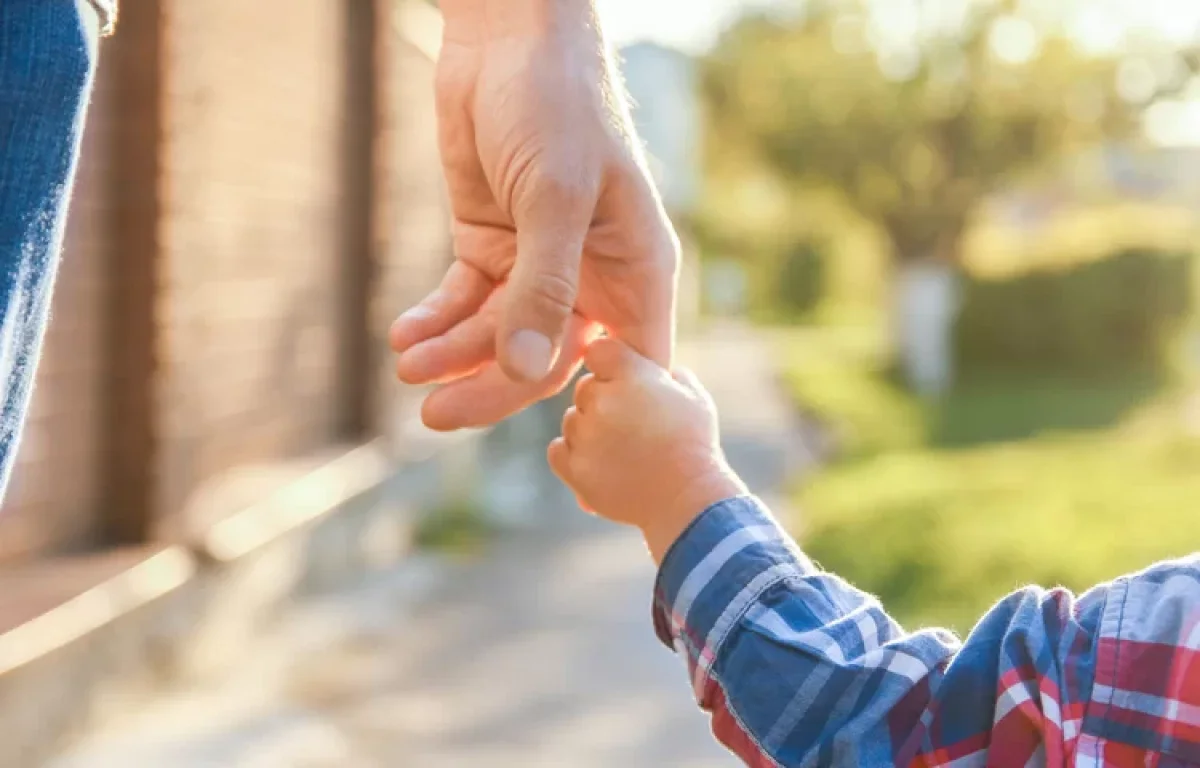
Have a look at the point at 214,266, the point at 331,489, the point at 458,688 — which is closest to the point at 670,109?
the point at 331,489

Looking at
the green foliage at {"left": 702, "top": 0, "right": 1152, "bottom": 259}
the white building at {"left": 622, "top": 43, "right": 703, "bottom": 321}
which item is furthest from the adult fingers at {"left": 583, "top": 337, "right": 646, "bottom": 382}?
the white building at {"left": 622, "top": 43, "right": 703, "bottom": 321}

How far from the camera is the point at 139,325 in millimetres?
4258

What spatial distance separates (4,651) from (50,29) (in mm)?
2596

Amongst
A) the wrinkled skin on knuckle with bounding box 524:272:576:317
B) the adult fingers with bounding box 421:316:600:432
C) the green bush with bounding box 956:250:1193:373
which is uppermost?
the wrinkled skin on knuckle with bounding box 524:272:576:317

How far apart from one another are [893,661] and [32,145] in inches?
31.2

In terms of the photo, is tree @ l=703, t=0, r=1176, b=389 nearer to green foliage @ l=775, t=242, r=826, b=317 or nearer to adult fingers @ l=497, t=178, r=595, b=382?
adult fingers @ l=497, t=178, r=595, b=382

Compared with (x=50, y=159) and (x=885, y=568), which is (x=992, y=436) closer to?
(x=885, y=568)

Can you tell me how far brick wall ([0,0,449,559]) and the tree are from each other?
35.4 ft

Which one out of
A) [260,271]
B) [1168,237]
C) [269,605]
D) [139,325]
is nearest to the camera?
[139,325]

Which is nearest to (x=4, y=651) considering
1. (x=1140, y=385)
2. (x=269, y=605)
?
(x=269, y=605)

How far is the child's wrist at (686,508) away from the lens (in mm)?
1341

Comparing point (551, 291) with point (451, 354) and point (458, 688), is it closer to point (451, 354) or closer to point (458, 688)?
point (451, 354)

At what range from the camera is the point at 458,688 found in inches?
189

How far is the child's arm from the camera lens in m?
1.16
